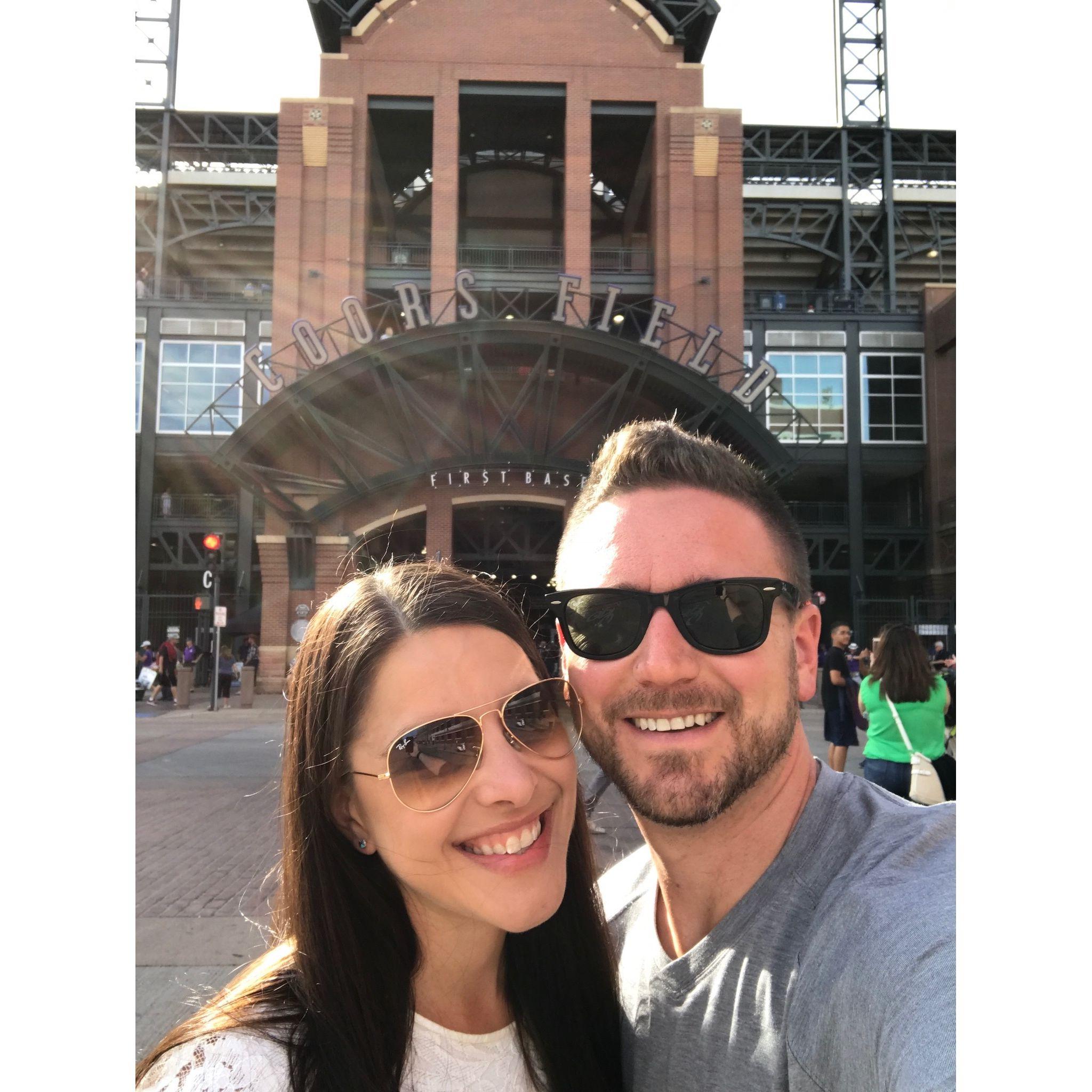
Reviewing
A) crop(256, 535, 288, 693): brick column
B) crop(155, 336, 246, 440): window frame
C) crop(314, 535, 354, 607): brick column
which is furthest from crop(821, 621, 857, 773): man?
crop(155, 336, 246, 440): window frame

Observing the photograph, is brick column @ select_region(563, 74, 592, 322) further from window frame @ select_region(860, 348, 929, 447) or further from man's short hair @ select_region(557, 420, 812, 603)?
A: man's short hair @ select_region(557, 420, 812, 603)

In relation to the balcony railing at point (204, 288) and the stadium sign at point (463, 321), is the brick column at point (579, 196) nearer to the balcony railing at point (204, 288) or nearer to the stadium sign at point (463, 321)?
the stadium sign at point (463, 321)

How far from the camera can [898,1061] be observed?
1.24 m

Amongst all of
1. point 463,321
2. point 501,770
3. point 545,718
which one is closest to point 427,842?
point 501,770

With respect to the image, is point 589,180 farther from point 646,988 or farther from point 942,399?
point 646,988

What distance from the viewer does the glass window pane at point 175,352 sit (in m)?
26.8

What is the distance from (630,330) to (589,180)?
15.1 feet

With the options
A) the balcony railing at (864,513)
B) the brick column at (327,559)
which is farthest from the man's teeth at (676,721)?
the balcony railing at (864,513)

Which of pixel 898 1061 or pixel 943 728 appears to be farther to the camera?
pixel 943 728

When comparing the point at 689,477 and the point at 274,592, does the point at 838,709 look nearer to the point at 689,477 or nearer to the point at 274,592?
the point at 689,477

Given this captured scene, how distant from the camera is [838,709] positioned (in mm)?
8156

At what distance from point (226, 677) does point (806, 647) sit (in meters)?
15.7
